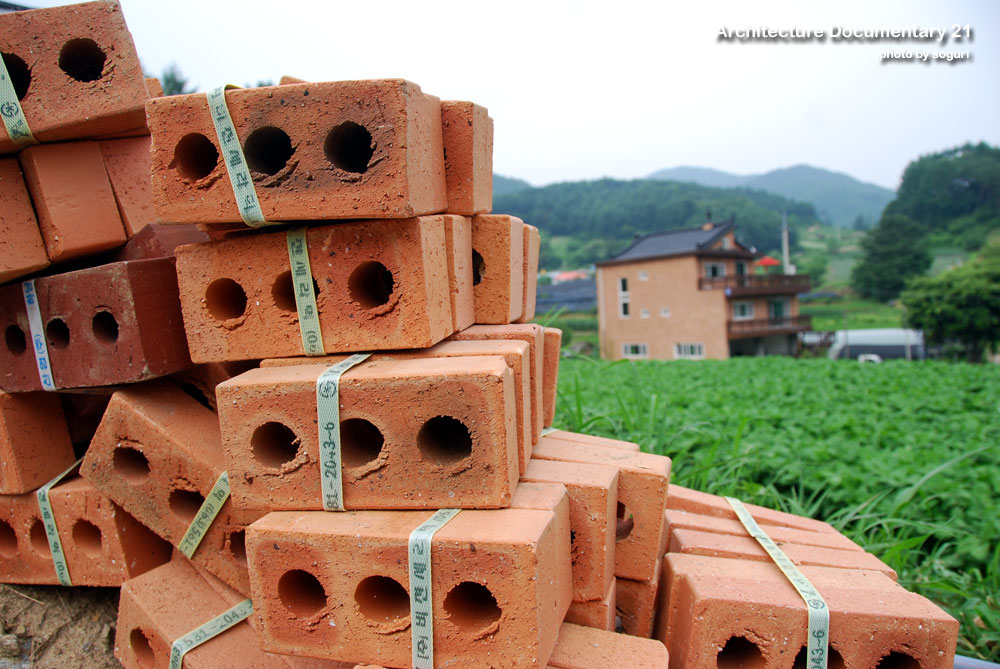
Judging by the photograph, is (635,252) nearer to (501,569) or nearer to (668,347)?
(668,347)

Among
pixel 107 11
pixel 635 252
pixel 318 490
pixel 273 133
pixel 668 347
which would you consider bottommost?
pixel 668 347

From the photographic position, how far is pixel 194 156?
2.05 metres

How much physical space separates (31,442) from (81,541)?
447 mm

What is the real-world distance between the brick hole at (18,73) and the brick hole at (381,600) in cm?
208

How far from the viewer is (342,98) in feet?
5.98

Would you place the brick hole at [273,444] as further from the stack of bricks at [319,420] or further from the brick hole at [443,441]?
the brick hole at [443,441]

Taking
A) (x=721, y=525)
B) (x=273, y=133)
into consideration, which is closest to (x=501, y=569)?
(x=721, y=525)

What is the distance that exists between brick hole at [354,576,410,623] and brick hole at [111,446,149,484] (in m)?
1.02

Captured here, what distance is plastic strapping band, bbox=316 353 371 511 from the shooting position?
1850mm

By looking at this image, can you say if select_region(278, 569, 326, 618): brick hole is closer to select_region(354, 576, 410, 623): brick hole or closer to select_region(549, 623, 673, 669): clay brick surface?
select_region(354, 576, 410, 623): brick hole

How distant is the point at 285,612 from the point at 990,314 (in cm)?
3643

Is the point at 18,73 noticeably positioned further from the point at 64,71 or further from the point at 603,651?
the point at 603,651

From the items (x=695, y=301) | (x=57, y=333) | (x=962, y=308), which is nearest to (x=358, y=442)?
(x=57, y=333)

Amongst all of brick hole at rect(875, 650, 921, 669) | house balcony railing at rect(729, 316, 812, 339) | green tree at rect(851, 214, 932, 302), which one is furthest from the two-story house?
brick hole at rect(875, 650, 921, 669)
